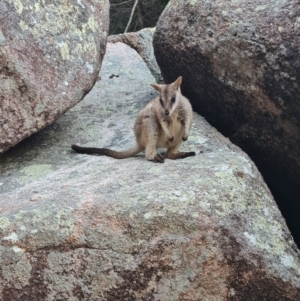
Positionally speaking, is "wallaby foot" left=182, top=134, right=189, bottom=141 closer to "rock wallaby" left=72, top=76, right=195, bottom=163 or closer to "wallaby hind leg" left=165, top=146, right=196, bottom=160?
"rock wallaby" left=72, top=76, right=195, bottom=163

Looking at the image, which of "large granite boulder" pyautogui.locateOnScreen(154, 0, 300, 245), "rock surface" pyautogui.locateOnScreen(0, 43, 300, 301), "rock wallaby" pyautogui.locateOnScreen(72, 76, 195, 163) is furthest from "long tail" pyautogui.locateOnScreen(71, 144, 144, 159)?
"large granite boulder" pyautogui.locateOnScreen(154, 0, 300, 245)

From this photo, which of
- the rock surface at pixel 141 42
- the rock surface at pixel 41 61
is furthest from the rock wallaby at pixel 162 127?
the rock surface at pixel 141 42

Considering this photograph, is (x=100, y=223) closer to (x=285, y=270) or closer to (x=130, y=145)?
(x=285, y=270)

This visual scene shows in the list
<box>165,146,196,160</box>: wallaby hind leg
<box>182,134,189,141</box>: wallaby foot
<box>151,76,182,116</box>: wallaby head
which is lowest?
<box>165,146,196,160</box>: wallaby hind leg

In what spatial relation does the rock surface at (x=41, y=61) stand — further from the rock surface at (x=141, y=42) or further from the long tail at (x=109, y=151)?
the rock surface at (x=141, y=42)

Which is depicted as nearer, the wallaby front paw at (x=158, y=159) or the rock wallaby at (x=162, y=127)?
the wallaby front paw at (x=158, y=159)

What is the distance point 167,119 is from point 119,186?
165cm

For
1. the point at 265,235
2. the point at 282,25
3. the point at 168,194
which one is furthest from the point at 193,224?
the point at 282,25

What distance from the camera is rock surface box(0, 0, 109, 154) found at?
6199mm

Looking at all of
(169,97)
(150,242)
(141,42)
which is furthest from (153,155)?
(141,42)

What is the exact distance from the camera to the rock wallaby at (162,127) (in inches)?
253

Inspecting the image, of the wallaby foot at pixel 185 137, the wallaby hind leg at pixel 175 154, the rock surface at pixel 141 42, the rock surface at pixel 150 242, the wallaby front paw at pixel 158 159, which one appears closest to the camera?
the rock surface at pixel 150 242

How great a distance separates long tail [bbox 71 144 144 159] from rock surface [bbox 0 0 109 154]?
0.46 meters

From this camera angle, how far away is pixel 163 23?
7.65 meters
